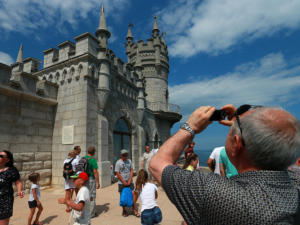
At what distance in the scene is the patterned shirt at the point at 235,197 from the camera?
0.77 metres

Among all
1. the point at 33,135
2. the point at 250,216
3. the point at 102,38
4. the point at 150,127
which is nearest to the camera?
the point at 250,216

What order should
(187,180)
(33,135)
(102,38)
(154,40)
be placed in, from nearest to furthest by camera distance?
(187,180) < (33,135) < (102,38) < (154,40)

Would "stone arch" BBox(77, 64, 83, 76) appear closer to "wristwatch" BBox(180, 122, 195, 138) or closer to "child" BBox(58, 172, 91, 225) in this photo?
"child" BBox(58, 172, 91, 225)

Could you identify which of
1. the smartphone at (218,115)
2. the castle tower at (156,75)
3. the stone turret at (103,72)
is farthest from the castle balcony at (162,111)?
the smartphone at (218,115)

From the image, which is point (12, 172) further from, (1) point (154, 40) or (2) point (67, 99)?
Result: (1) point (154, 40)

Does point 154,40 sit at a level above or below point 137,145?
above

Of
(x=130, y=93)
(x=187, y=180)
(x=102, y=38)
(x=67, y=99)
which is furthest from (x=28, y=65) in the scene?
(x=187, y=180)

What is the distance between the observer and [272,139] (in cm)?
87

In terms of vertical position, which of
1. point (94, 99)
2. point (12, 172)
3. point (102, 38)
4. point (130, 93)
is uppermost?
point (102, 38)

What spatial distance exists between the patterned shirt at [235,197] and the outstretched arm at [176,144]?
0.09 metres

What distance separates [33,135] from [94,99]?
2.83 meters

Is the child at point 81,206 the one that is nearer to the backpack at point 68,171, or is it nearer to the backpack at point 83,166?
the backpack at point 83,166

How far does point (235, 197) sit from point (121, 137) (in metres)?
9.71

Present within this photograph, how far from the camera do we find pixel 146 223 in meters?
3.24
